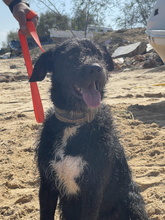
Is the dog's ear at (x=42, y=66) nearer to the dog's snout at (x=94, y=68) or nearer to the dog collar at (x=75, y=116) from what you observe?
the dog collar at (x=75, y=116)

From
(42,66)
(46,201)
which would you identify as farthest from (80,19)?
(46,201)

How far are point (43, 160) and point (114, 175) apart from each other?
65cm

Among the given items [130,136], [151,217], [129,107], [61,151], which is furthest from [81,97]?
[129,107]

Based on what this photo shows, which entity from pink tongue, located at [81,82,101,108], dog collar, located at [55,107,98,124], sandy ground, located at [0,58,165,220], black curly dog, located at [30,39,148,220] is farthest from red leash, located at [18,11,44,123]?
pink tongue, located at [81,82,101,108]

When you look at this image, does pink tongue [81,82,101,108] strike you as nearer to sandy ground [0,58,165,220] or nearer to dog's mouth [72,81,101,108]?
dog's mouth [72,81,101,108]

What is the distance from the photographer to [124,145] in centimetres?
480

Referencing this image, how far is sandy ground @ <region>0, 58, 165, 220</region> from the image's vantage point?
3.46m

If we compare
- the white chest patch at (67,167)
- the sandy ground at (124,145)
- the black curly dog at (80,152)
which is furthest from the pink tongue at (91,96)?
the sandy ground at (124,145)

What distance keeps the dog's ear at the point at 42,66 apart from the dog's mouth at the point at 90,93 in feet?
1.17

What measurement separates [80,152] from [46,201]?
0.59 meters

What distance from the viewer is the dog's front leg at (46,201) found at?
2.79 meters

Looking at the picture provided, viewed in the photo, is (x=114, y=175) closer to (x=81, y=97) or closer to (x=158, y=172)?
(x=81, y=97)

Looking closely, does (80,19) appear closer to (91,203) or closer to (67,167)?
(67,167)

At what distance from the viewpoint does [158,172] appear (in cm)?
393
